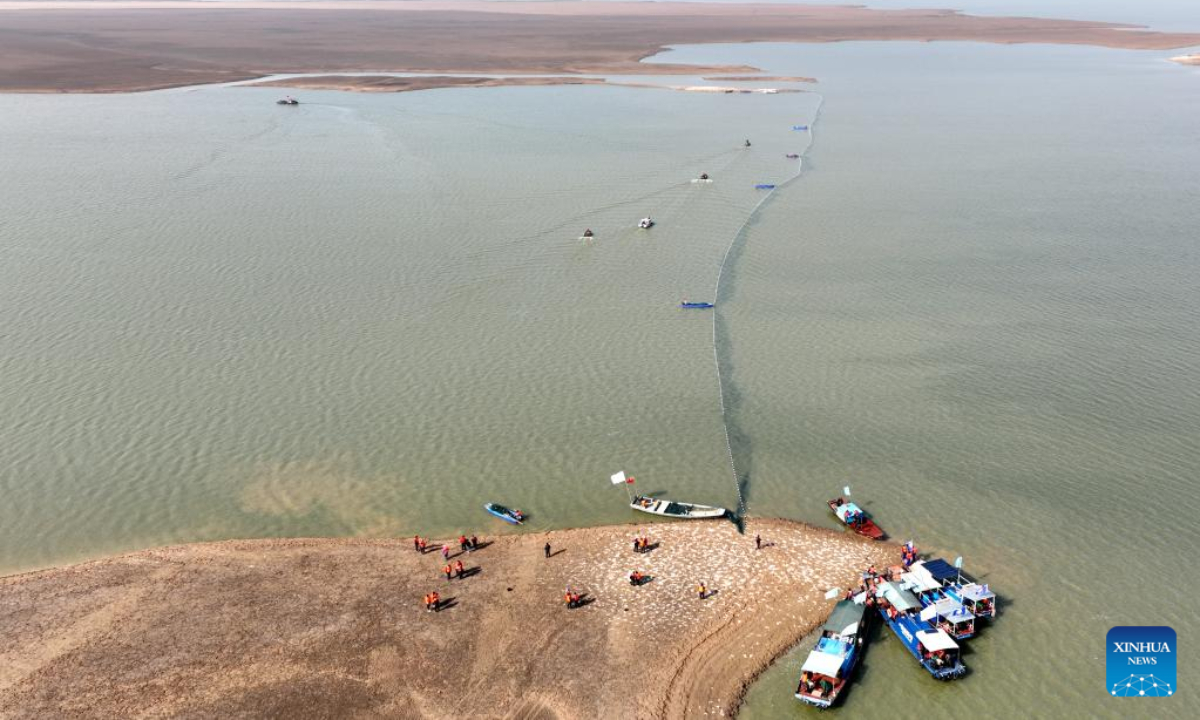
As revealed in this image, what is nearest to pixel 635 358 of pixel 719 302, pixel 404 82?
pixel 719 302

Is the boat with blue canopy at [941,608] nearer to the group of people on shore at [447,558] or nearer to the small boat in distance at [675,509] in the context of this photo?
the small boat in distance at [675,509]

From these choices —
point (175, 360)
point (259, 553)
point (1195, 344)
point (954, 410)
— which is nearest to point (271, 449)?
point (259, 553)

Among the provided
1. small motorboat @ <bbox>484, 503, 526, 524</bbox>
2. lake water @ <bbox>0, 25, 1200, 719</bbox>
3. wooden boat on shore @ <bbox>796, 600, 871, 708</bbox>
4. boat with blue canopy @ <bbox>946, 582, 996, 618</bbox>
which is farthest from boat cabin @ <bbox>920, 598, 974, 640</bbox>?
small motorboat @ <bbox>484, 503, 526, 524</bbox>

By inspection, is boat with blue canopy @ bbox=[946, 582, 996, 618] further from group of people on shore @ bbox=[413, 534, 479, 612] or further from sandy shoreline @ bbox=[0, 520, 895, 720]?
group of people on shore @ bbox=[413, 534, 479, 612]

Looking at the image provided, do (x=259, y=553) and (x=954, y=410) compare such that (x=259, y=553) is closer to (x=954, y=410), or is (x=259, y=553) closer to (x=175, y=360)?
(x=175, y=360)

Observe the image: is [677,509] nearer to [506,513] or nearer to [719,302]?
[506,513]
